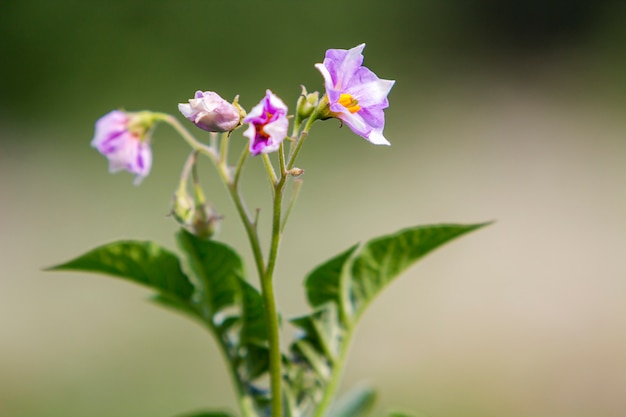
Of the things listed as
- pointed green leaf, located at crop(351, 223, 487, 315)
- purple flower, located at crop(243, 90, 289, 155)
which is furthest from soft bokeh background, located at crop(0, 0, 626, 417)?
purple flower, located at crop(243, 90, 289, 155)

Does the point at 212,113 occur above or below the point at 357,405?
above

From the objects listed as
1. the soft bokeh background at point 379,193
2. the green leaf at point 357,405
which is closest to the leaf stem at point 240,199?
the green leaf at point 357,405

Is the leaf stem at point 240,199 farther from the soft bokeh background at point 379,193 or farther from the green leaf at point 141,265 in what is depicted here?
the soft bokeh background at point 379,193

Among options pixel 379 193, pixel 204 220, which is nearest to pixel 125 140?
pixel 204 220

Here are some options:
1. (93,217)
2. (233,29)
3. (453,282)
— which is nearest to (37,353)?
(93,217)

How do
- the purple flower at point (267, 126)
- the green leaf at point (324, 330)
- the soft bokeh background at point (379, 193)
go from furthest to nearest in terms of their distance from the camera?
the soft bokeh background at point (379, 193) → the green leaf at point (324, 330) → the purple flower at point (267, 126)

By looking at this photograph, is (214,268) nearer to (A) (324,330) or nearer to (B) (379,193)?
(A) (324,330)
